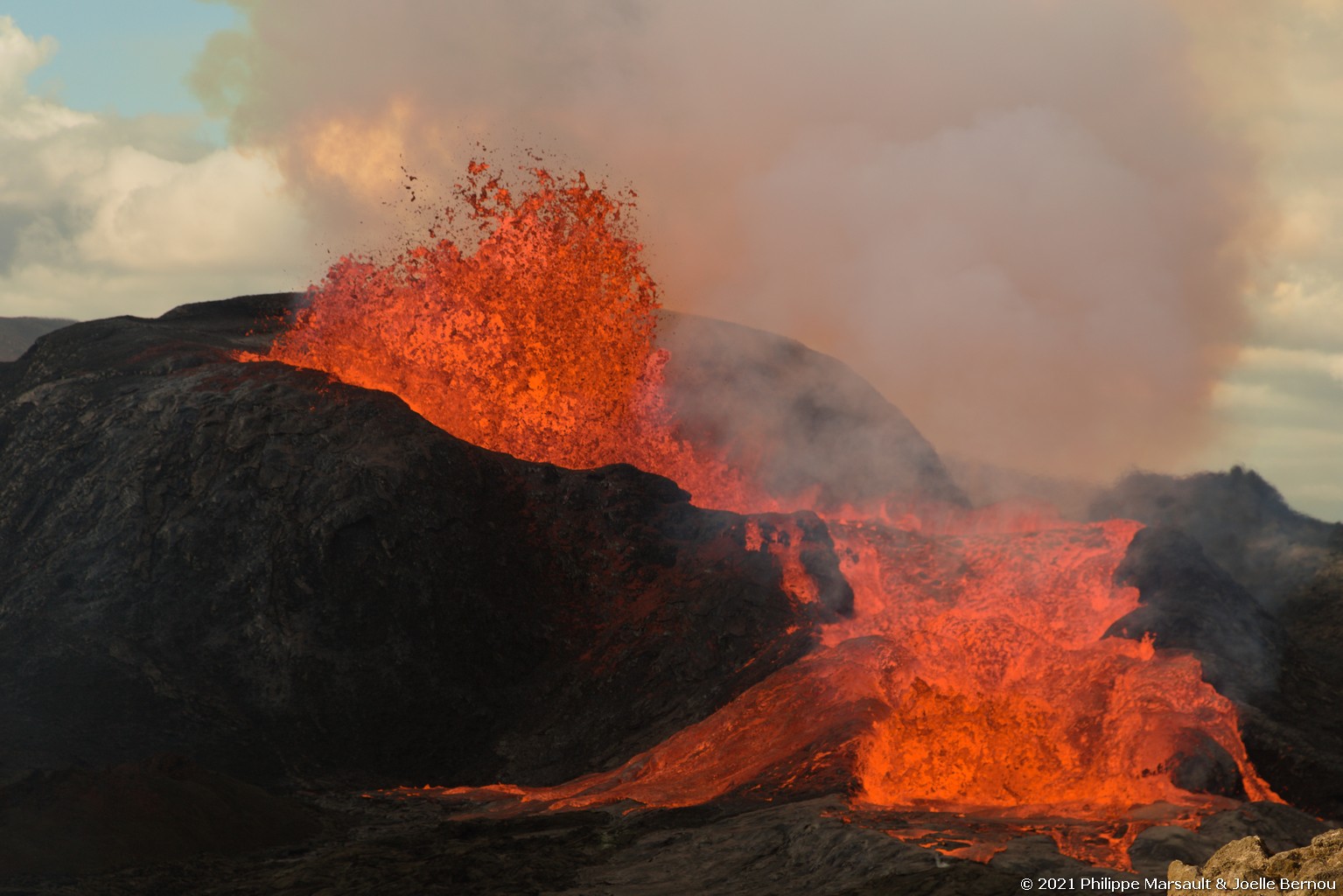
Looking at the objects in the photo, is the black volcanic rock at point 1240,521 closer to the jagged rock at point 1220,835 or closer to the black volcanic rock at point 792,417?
the black volcanic rock at point 792,417

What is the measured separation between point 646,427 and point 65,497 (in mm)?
13146

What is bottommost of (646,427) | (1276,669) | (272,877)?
(272,877)

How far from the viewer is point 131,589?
76.3 feet

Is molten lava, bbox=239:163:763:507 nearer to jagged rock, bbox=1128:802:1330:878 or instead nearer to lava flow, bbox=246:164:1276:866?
lava flow, bbox=246:164:1276:866

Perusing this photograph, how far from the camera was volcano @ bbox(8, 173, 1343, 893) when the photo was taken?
586 inches

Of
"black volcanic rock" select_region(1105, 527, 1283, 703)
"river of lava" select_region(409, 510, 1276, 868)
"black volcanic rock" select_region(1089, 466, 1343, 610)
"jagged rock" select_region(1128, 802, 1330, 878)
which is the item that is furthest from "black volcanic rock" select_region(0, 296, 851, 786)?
"black volcanic rock" select_region(1089, 466, 1343, 610)

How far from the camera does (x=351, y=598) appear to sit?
882 inches

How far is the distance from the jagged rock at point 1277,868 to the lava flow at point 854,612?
19.8ft

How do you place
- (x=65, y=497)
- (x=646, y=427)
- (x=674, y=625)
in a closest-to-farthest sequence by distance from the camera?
(x=674, y=625) < (x=65, y=497) < (x=646, y=427)

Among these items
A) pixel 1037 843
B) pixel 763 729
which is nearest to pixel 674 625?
pixel 763 729

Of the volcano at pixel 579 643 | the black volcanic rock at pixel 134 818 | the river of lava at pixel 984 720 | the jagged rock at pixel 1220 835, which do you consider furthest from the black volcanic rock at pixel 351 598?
the jagged rock at pixel 1220 835

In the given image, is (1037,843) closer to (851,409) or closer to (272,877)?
(272,877)

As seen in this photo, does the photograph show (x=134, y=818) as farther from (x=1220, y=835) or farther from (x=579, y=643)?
Result: (x=1220, y=835)

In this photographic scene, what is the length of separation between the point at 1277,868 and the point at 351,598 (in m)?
18.7
